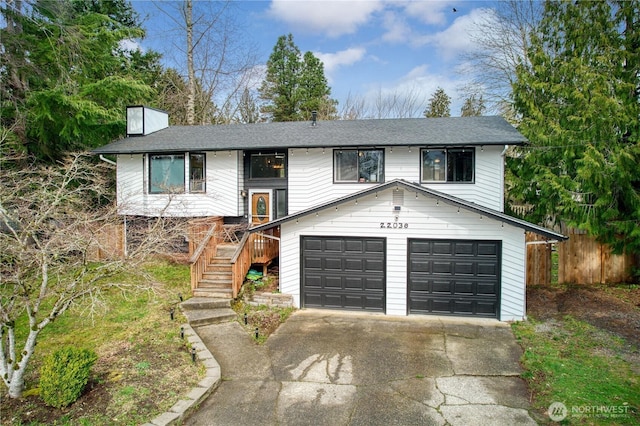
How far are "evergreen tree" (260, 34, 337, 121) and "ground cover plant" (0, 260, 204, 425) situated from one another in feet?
76.0

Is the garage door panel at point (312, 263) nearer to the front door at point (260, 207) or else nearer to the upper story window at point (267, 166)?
the front door at point (260, 207)

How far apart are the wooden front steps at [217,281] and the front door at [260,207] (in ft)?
7.58

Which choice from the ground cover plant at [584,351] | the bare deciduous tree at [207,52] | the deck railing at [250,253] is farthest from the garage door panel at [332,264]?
the bare deciduous tree at [207,52]

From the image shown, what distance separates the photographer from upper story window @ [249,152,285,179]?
13.6m

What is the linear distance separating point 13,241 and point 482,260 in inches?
399

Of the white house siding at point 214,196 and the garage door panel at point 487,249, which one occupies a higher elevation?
the white house siding at point 214,196

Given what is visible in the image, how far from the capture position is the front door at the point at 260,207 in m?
13.9

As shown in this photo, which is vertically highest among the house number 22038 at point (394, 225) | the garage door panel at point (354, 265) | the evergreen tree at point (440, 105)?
the evergreen tree at point (440, 105)

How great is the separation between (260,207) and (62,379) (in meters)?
9.32

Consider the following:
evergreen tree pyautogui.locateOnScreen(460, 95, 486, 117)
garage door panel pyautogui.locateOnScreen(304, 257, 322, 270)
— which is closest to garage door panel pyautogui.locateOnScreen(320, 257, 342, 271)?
garage door panel pyautogui.locateOnScreen(304, 257, 322, 270)

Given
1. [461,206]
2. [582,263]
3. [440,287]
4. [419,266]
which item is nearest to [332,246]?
[419,266]

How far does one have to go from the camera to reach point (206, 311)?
9461 millimetres

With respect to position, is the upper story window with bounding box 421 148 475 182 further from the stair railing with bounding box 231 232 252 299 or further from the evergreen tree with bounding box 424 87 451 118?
the evergreen tree with bounding box 424 87 451 118

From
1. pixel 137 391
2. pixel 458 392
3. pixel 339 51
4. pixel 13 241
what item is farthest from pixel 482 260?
pixel 339 51
